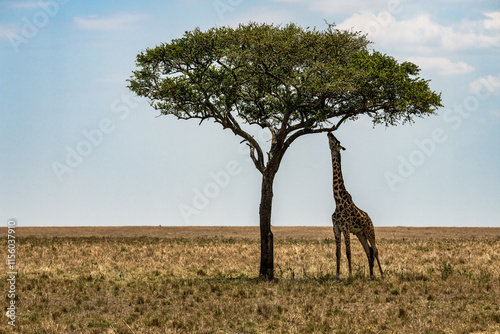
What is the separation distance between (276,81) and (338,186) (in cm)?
529

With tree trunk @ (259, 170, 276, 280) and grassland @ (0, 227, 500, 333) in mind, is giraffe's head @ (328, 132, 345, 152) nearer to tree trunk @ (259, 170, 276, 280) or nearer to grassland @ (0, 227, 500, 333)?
tree trunk @ (259, 170, 276, 280)

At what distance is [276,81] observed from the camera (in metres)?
23.7

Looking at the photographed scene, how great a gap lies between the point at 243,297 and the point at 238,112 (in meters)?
10.3

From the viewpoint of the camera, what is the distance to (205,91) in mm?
23797

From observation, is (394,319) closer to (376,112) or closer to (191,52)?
(376,112)

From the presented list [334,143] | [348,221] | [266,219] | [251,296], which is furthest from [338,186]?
[251,296]

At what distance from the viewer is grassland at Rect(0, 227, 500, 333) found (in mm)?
14648

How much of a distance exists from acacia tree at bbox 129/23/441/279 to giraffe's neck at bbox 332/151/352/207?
4.67 ft

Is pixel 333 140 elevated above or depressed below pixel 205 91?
below

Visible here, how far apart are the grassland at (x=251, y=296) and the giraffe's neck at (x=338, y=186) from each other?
3119 millimetres

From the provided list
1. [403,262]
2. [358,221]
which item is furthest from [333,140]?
[403,262]

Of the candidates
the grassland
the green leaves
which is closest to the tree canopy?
the green leaves

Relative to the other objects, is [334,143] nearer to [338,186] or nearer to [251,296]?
[338,186]

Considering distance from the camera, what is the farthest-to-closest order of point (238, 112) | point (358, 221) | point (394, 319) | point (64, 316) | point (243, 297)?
point (238, 112), point (358, 221), point (243, 297), point (64, 316), point (394, 319)
